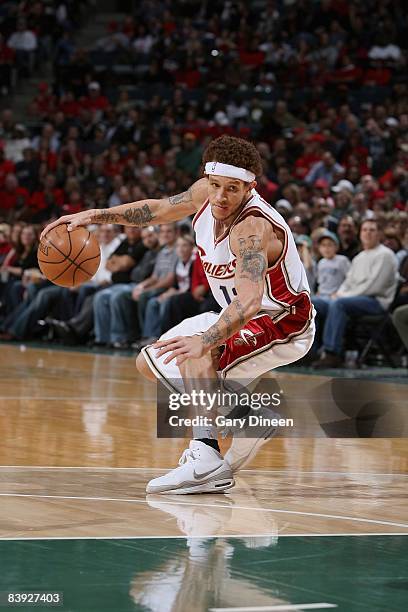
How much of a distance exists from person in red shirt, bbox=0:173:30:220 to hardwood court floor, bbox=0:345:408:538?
11641 millimetres

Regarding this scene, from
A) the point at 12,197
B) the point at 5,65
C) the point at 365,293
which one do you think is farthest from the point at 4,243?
the point at 5,65

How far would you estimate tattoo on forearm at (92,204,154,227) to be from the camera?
6.23 m

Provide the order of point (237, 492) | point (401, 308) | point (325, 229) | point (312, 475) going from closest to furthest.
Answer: point (237, 492) < point (312, 475) < point (401, 308) < point (325, 229)

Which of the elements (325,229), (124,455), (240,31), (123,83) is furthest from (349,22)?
(124,455)

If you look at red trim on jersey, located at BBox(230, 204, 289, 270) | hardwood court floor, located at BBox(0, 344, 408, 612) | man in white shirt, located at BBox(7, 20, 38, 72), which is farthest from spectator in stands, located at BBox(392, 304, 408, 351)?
man in white shirt, located at BBox(7, 20, 38, 72)

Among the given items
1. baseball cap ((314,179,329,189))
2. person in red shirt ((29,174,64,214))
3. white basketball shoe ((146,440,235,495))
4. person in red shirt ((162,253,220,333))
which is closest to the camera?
white basketball shoe ((146,440,235,495))

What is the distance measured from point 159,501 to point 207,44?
19657 mm

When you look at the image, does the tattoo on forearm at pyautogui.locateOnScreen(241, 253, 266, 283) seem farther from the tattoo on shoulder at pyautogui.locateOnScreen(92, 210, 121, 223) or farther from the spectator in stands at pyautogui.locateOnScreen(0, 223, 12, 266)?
the spectator in stands at pyautogui.locateOnScreen(0, 223, 12, 266)

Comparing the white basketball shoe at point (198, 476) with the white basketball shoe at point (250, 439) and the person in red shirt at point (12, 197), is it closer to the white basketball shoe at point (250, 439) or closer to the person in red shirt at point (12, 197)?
the white basketball shoe at point (250, 439)

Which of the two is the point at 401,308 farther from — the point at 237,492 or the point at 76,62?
the point at 76,62

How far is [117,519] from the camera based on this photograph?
195 inches

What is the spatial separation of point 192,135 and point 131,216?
14252 millimetres

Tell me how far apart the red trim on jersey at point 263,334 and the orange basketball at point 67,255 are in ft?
2.94

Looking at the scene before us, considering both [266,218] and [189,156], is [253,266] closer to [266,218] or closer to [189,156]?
[266,218]
